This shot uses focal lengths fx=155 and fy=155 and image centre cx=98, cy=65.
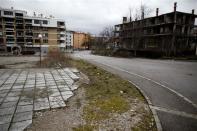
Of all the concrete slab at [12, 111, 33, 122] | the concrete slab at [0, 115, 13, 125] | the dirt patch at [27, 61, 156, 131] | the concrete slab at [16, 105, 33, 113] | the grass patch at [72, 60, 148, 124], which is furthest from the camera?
the concrete slab at [16, 105, 33, 113]

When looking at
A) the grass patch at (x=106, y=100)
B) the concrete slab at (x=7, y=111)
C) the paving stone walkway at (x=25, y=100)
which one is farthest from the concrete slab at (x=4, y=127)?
the grass patch at (x=106, y=100)

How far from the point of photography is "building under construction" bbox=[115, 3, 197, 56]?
33656mm

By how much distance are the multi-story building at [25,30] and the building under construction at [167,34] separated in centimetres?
3276

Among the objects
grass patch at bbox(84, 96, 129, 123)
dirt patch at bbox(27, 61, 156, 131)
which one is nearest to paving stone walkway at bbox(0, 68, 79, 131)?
dirt patch at bbox(27, 61, 156, 131)

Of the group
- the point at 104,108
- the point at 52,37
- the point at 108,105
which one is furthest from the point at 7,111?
the point at 52,37

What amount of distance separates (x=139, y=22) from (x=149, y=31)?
23.8 ft

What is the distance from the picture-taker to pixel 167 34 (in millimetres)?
35938

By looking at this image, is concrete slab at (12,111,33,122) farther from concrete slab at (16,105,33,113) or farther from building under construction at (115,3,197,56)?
building under construction at (115,3,197,56)

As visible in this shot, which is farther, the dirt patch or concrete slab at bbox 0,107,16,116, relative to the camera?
concrete slab at bbox 0,107,16,116

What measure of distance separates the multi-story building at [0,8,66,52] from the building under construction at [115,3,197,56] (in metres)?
32.8

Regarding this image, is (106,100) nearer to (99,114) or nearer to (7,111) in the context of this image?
(99,114)

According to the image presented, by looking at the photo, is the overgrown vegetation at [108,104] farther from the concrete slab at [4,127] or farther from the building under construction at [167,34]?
the building under construction at [167,34]

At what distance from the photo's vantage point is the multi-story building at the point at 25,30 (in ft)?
188

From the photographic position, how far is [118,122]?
412 cm
